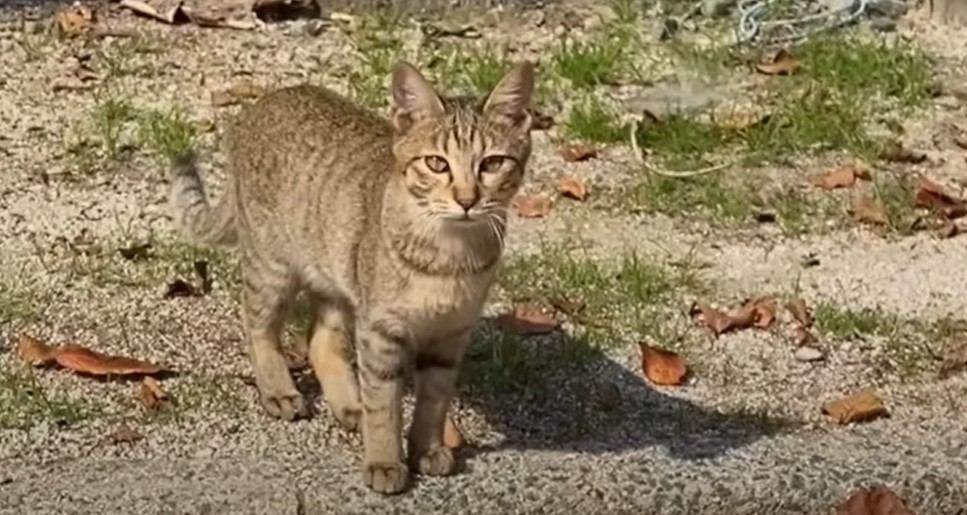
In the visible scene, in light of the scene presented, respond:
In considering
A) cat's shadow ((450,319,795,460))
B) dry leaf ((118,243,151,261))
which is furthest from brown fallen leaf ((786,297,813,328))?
dry leaf ((118,243,151,261))

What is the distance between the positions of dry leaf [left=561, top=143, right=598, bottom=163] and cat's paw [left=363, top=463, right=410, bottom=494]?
95.8 inches

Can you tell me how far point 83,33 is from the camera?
25.2 feet

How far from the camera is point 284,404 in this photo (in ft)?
17.0

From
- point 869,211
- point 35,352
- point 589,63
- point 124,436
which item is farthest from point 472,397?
point 589,63

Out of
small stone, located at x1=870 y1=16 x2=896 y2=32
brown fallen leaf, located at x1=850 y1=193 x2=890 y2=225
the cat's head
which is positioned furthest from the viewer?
small stone, located at x1=870 y1=16 x2=896 y2=32

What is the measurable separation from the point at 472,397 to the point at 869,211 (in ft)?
5.96

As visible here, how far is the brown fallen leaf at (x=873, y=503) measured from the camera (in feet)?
15.4

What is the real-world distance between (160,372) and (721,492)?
152 centimetres

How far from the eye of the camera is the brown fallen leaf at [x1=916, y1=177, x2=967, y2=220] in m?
6.62

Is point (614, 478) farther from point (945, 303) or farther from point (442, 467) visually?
point (945, 303)

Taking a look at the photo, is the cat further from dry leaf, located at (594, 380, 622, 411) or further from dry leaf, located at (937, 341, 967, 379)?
dry leaf, located at (937, 341, 967, 379)

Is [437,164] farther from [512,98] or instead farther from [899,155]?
[899,155]

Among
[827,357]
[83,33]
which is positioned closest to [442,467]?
[827,357]

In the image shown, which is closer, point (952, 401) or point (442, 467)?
point (442, 467)
